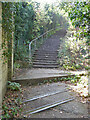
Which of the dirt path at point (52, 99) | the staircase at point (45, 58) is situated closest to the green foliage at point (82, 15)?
the dirt path at point (52, 99)

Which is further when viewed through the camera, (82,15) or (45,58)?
(45,58)

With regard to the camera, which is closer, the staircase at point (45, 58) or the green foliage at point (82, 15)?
the green foliage at point (82, 15)

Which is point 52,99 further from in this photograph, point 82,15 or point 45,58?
point 45,58

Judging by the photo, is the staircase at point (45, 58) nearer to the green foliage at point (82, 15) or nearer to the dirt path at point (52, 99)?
the dirt path at point (52, 99)

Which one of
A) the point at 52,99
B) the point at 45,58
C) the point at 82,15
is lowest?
the point at 52,99

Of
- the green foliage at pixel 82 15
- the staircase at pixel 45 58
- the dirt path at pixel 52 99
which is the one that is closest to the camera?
the dirt path at pixel 52 99

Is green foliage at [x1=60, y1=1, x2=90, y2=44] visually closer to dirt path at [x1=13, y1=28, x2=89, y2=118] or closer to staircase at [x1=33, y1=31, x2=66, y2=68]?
dirt path at [x1=13, y1=28, x2=89, y2=118]

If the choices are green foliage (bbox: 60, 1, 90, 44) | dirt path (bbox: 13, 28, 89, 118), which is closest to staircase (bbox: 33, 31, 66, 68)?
dirt path (bbox: 13, 28, 89, 118)

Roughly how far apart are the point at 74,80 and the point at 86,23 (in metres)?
2.86

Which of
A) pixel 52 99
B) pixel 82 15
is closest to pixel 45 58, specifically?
pixel 52 99

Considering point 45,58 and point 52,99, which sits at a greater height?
point 45,58

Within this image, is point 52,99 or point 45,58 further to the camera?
point 45,58

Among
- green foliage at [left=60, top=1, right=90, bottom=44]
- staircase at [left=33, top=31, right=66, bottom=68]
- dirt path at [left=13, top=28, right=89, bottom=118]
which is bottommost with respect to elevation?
dirt path at [left=13, top=28, right=89, bottom=118]

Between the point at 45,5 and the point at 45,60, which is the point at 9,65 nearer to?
the point at 45,60
